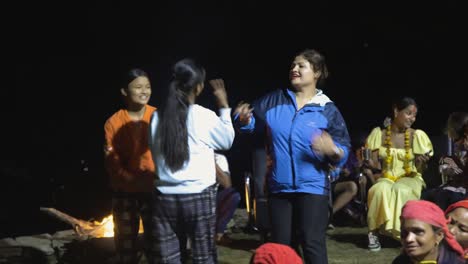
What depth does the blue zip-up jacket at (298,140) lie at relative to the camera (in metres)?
4.14

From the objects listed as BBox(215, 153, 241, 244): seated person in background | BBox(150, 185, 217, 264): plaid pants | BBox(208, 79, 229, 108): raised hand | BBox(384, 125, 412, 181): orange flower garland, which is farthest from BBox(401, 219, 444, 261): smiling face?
BBox(384, 125, 412, 181): orange flower garland

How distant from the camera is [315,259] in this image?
4066 mm

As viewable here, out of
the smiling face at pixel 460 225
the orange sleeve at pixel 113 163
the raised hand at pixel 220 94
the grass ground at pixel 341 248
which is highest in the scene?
the raised hand at pixel 220 94

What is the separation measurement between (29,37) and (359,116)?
4.86 m

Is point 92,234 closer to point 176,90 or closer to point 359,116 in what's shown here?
point 176,90

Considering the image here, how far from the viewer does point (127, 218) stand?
189 inches

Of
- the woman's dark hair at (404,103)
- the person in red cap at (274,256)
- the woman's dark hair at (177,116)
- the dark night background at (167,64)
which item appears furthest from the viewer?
the dark night background at (167,64)

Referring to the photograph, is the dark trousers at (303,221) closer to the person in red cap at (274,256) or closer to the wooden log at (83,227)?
the person in red cap at (274,256)

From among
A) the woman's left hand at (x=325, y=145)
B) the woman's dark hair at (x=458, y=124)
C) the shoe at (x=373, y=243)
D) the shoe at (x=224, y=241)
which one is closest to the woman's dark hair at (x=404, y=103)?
the woman's dark hair at (x=458, y=124)

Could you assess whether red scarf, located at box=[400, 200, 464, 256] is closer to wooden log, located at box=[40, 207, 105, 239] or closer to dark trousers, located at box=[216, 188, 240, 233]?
dark trousers, located at box=[216, 188, 240, 233]

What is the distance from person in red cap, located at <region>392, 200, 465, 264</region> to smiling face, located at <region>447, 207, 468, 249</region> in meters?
0.54

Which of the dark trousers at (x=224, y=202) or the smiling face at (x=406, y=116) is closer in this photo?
the dark trousers at (x=224, y=202)

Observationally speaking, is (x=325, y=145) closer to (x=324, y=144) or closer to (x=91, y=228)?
(x=324, y=144)

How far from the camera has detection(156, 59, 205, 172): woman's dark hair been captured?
3850 mm
